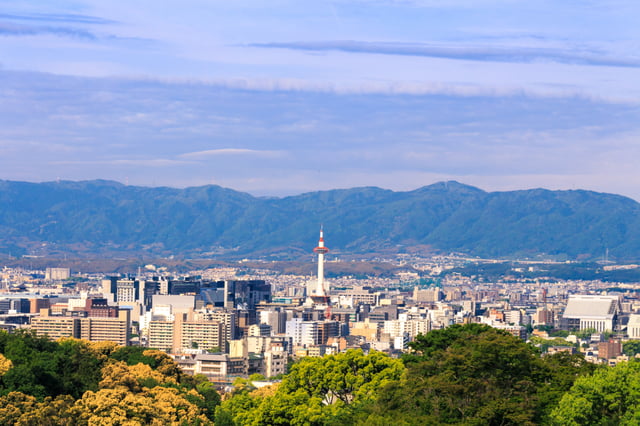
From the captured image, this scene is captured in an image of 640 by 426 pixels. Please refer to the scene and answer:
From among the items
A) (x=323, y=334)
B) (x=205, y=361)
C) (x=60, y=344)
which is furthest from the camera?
(x=323, y=334)

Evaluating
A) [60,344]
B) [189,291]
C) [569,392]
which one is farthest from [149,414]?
[189,291]

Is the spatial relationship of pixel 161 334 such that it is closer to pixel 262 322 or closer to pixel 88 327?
pixel 88 327

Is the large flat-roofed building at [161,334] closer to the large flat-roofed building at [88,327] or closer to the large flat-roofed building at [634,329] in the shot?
the large flat-roofed building at [88,327]

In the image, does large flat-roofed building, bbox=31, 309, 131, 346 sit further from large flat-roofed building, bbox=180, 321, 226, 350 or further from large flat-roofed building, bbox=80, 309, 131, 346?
large flat-roofed building, bbox=180, 321, 226, 350

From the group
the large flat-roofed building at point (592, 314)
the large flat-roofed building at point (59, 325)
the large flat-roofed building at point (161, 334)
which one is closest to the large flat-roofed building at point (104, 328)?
the large flat-roofed building at point (59, 325)

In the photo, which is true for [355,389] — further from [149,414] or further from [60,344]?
[60,344]

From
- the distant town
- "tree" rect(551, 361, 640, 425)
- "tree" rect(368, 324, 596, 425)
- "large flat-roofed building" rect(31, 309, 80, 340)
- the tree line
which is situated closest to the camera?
"tree" rect(551, 361, 640, 425)

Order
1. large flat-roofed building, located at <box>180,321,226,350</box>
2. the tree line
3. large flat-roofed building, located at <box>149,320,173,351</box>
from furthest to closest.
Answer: large flat-roofed building, located at <box>149,320,173,351</box>, large flat-roofed building, located at <box>180,321,226,350</box>, the tree line

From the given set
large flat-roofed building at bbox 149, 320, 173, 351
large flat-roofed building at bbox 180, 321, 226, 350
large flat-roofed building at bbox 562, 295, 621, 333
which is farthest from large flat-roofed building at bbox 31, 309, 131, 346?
large flat-roofed building at bbox 562, 295, 621, 333
